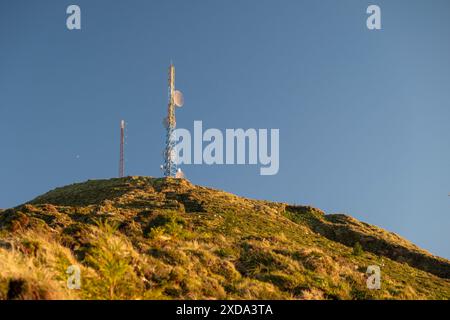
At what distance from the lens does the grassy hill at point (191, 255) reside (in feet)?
34.9

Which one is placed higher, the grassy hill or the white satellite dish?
the white satellite dish

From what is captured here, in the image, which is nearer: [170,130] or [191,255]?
[191,255]

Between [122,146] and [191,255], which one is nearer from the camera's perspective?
[191,255]

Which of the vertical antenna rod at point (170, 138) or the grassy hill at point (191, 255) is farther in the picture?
the vertical antenna rod at point (170, 138)

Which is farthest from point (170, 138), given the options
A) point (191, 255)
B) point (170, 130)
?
point (191, 255)

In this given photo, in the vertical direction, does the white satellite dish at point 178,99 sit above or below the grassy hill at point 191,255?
above

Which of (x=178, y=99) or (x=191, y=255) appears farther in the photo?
(x=178, y=99)

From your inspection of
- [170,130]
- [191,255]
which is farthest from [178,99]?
[191,255]

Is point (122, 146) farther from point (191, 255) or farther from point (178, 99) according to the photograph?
point (191, 255)

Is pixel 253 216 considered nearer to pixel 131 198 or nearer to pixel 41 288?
pixel 131 198

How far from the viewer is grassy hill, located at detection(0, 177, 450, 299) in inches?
419

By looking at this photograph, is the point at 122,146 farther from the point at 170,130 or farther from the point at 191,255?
the point at 191,255

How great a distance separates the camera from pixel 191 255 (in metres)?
16.1
